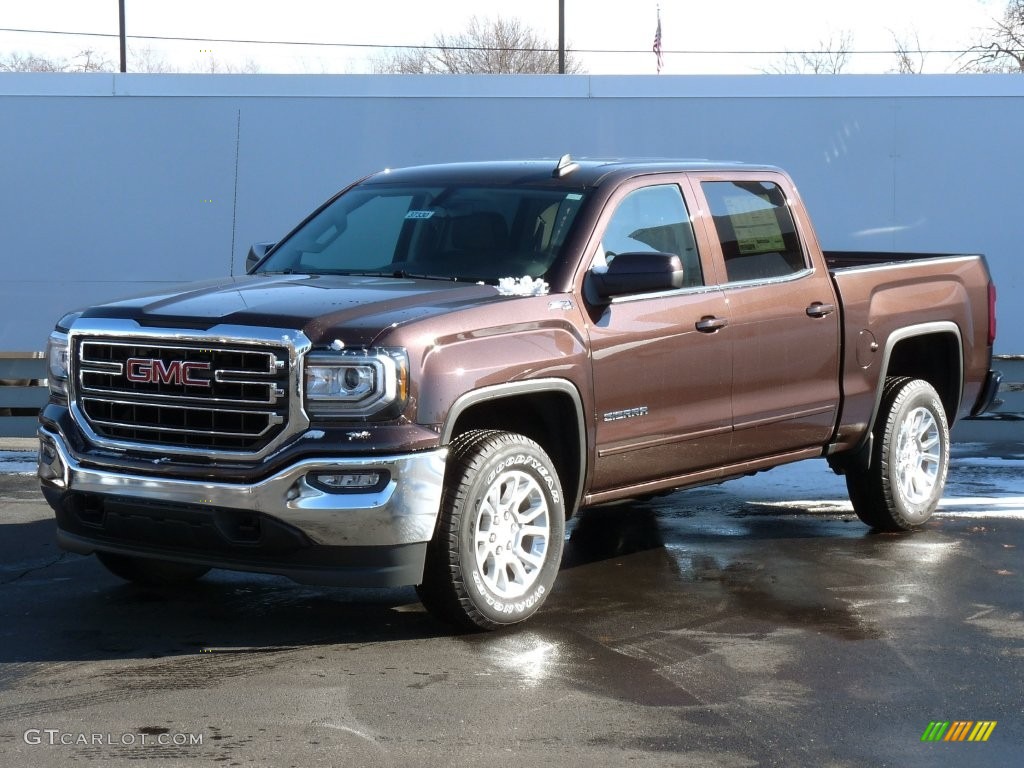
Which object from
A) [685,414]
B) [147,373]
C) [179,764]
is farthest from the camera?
[685,414]

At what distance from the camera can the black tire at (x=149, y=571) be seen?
6.42 m

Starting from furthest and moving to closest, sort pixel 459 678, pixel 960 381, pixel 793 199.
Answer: pixel 960 381 → pixel 793 199 → pixel 459 678

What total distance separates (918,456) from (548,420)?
2.91 meters

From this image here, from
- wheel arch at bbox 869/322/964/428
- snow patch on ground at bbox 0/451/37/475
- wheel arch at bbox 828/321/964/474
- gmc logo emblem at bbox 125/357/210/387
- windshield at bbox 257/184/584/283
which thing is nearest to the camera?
gmc logo emblem at bbox 125/357/210/387

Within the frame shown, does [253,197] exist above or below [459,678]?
above

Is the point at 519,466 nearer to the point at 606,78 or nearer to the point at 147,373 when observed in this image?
the point at 147,373

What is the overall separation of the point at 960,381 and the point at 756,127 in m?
5.60

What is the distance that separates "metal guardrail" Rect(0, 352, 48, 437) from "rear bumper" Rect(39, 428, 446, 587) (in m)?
6.40

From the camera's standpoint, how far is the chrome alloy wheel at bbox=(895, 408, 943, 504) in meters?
7.90

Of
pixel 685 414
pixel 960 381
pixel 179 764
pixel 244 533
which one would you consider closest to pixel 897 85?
pixel 960 381

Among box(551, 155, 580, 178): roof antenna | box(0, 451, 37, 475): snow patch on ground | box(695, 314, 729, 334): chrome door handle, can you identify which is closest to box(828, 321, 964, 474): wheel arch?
box(695, 314, 729, 334): chrome door handle

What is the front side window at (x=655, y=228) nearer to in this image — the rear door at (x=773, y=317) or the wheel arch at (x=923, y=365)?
the rear door at (x=773, y=317)

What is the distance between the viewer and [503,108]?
13.6 meters

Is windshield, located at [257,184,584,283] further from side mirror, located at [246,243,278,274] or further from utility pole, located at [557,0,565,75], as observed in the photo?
utility pole, located at [557,0,565,75]
